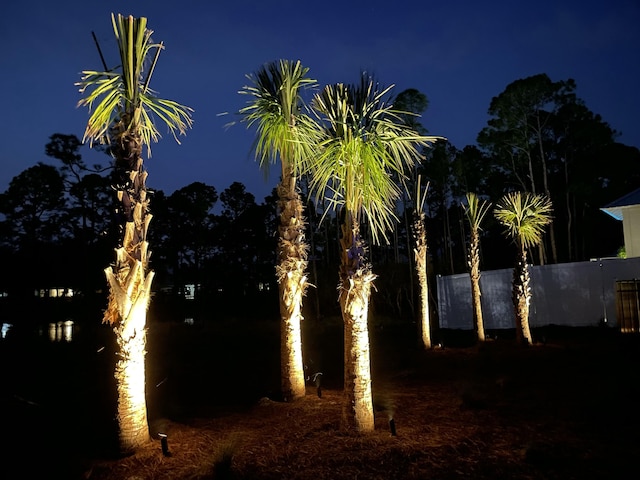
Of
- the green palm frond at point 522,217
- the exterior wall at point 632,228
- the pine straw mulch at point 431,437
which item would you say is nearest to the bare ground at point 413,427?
the pine straw mulch at point 431,437

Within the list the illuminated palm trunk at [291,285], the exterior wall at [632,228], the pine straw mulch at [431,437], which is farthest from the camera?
the exterior wall at [632,228]

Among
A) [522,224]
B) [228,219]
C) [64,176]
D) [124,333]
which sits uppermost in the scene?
[64,176]

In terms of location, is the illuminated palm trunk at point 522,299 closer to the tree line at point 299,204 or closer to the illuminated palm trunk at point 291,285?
the tree line at point 299,204

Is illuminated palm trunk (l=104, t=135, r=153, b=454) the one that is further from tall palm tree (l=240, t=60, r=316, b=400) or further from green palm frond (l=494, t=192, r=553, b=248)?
green palm frond (l=494, t=192, r=553, b=248)

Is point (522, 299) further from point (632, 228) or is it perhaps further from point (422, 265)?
point (632, 228)

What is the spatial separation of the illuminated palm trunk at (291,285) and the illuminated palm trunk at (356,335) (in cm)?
204

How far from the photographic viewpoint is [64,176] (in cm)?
3566

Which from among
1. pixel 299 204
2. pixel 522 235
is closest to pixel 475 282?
pixel 522 235

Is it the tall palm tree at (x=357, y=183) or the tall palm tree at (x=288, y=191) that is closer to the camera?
the tall palm tree at (x=357, y=183)

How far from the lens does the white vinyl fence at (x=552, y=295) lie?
1595 cm

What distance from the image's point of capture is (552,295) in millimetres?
17312

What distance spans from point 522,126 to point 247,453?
2479cm

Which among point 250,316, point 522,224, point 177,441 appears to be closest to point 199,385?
point 177,441

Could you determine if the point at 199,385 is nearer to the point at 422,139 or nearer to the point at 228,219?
the point at 422,139
